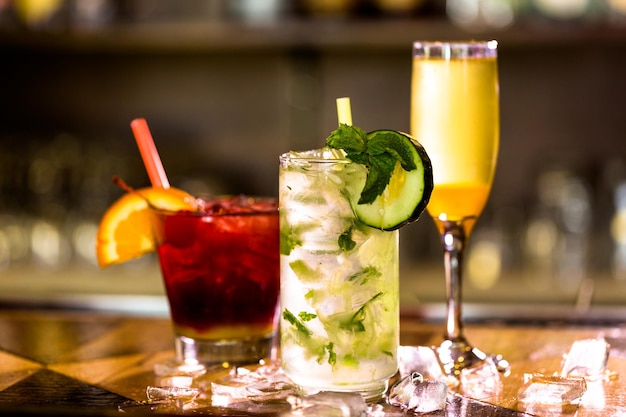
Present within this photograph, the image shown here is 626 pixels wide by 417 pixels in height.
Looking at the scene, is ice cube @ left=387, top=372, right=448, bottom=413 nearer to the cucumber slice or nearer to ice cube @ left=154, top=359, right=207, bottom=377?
the cucumber slice

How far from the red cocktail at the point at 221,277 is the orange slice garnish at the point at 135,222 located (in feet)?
0.09

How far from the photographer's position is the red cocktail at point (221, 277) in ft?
4.02

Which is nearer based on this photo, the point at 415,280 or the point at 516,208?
the point at 415,280

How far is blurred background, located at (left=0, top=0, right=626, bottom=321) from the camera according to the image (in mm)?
2879

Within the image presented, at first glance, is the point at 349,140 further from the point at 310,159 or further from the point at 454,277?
the point at 454,277

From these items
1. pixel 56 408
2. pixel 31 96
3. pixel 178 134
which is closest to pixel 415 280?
pixel 178 134

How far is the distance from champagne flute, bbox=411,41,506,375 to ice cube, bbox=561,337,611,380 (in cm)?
13

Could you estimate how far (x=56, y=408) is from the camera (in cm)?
101

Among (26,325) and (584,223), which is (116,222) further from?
(584,223)

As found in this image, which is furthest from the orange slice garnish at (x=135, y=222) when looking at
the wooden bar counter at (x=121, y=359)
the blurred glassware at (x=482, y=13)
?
the blurred glassware at (x=482, y=13)

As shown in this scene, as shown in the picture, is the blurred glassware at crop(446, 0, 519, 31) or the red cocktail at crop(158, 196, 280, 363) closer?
the red cocktail at crop(158, 196, 280, 363)

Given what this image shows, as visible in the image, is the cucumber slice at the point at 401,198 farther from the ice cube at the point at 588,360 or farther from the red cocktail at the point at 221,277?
the ice cube at the point at 588,360

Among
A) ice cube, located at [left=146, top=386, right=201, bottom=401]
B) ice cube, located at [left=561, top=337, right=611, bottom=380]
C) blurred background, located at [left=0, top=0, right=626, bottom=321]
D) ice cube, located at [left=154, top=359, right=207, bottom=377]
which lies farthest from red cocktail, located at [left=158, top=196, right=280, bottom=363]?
blurred background, located at [left=0, top=0, right=626, bottom=321]

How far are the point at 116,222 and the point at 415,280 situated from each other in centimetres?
176
